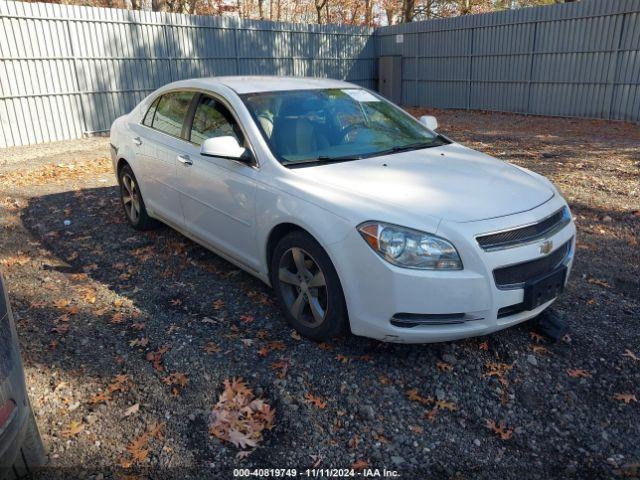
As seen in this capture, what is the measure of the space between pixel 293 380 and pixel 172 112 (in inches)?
117

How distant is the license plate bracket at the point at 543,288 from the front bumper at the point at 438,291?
0.06 m

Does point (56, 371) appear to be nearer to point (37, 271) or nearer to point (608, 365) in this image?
point (37, 271)

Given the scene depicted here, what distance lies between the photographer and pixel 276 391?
10.1ft

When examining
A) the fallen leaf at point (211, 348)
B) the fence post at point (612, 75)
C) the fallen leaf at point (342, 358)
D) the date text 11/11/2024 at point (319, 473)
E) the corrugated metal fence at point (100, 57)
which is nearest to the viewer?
the date text 11/11/2024 at point (319, 473)

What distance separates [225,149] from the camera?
146 inches

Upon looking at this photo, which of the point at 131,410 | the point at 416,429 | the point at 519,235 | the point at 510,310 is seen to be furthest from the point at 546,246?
the point at 131,410

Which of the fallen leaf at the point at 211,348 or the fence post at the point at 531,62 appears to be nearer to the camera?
the fallen leaf at the point at 211,348

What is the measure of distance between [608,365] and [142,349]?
9.72 feet

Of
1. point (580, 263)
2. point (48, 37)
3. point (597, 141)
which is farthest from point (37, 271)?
point (597, 141)

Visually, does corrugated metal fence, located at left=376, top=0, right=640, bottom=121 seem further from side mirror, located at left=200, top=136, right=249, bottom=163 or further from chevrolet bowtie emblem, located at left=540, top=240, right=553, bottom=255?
side mirror, located at left=200, top=136, right=249, bottom=163

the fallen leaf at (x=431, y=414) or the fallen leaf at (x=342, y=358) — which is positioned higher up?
the fallen leaf at (x=342, y=358)

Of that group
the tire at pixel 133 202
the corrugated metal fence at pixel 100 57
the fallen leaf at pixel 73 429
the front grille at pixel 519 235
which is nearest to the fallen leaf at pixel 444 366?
the front grille at pixel 519 235

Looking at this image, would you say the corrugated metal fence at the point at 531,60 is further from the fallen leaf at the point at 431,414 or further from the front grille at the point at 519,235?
the fallen leaf at the point at 431,414

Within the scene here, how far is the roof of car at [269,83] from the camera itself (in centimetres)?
429
